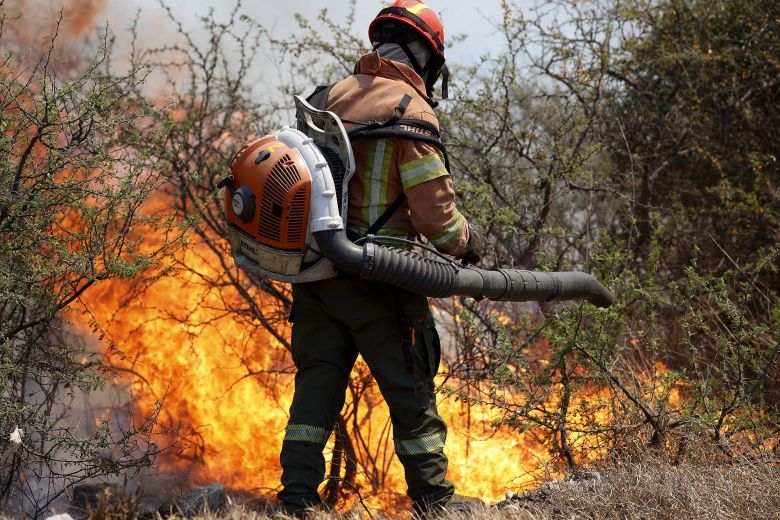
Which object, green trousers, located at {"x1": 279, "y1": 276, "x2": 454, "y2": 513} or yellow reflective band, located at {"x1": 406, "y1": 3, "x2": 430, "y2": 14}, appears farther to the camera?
yellow reflective band, located at {"x1": 406, "y1": 3, "x2": 430, "y2": 14}

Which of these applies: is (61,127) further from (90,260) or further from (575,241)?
(575,241)

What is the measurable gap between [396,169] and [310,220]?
1.32ft

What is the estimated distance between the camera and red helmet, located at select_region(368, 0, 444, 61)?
339 cm

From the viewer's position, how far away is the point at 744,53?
7.61 metres

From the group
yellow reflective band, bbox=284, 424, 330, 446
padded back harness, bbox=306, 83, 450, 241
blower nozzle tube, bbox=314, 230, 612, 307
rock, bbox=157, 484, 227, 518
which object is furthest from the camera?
rock, bbox=157, 484, 227, 518

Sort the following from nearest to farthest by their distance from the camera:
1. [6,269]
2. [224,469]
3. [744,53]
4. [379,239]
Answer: [379,239]
[6,269]
[224,469]
[744,53]

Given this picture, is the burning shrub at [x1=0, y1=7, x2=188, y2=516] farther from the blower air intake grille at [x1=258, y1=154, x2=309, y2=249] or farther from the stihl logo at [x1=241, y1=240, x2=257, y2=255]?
the blower air intake grille at [x1=258, y1=154, x2=309, y2=249]

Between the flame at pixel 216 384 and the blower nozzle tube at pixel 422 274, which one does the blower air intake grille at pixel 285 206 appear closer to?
the blower nozzle tube at pixel 422 274

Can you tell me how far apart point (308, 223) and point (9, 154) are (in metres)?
1.77

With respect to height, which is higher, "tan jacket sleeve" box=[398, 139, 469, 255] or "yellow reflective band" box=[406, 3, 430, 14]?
"yellow reflective band" box=[406, 3, 430, 14]

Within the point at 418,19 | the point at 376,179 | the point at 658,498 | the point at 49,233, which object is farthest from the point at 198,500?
the point at 418,19

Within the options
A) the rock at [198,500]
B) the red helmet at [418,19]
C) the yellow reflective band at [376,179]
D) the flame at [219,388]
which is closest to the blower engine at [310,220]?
the yellow reflective band at [376,179]

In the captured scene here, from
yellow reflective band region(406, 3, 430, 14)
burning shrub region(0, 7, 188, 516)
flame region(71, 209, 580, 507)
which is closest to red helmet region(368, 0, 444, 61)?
yellow reflective band region(406, 3, 430, 14)

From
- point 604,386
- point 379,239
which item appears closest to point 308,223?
point 379,239
